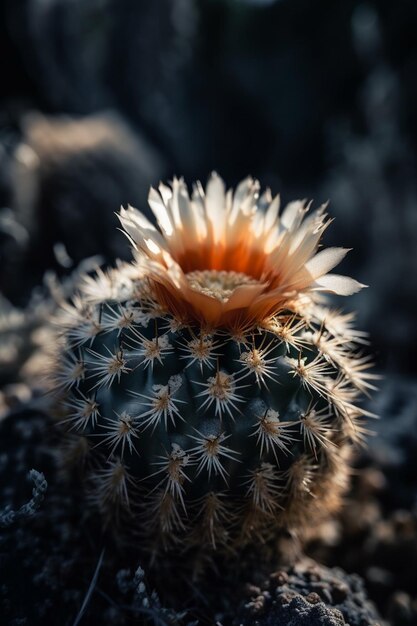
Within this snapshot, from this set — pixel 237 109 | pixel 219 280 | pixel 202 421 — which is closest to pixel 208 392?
pixel 202 421

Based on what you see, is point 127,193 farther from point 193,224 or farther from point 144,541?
point 144,541

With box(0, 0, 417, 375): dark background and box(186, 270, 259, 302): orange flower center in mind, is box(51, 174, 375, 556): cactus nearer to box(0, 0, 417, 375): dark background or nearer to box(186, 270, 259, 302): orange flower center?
box(186, 270, 259, 302): orange flower center

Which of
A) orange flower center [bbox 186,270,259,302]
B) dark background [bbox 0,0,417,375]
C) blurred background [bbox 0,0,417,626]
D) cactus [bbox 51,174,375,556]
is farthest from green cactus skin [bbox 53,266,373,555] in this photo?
dark background [bbox 0,0,417,375]

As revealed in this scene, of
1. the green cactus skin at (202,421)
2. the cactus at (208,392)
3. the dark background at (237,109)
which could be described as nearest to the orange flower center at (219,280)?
the cactus at (208,392)

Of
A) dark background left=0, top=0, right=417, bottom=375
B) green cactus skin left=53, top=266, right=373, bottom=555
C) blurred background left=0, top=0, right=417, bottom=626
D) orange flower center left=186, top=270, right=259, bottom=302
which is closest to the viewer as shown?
green cactus skin left=53, top=266, right=373, bottom=555

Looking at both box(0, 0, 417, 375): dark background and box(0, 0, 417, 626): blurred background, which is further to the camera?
box(0, 0, 417, 375): dark background

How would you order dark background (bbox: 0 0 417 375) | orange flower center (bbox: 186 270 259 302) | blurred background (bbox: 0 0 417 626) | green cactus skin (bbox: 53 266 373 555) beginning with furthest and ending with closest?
dark background (bbox: 0 0 417 375)
blurred background (bbox: 0 0 417 626)
orange flower center (bbox: 186 270 259 302)
green cactus skin (bbox: 53 266 373 555)
